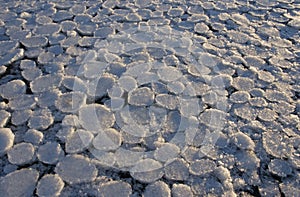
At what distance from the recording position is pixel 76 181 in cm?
86

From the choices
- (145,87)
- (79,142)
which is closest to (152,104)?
(145,87)

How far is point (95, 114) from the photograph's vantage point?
40.3 inches

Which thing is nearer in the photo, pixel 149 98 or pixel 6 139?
pixel 6 139

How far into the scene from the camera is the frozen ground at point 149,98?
2.90 ft

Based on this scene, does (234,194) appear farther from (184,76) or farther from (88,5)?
(88,5)

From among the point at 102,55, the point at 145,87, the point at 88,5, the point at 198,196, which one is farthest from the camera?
the point at 88,5

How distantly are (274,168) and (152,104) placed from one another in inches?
14.3

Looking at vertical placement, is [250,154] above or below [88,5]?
below

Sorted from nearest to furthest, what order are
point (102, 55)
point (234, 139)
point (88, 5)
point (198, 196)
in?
point (198, 196), point (234, 139), point (102, 55), point (88, 5)

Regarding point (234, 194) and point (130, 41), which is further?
point (130, 41)

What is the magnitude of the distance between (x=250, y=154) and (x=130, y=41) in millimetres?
581

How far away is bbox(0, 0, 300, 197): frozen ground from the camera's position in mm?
885

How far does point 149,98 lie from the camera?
42.3 inches

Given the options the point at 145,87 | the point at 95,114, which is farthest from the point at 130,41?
the point at 95,114
